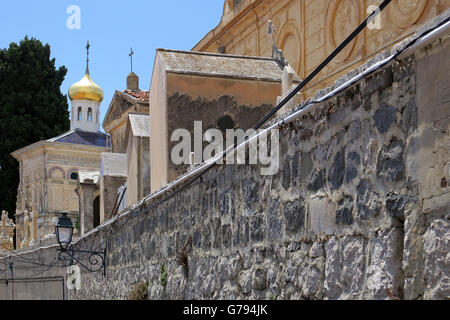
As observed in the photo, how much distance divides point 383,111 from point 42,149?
136ft

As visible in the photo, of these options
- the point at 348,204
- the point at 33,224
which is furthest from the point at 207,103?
the point at 33,224

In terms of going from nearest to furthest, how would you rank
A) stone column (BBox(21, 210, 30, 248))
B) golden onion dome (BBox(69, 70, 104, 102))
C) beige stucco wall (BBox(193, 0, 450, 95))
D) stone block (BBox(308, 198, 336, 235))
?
stone block (BBox(308, 198, 336, 235)) → beige stucco wall (BBox(193, 0, 450, 95)) → stone column (BBox(21, 210, 30, 248)) → golden onion dome (BBox(69, 70, 104, 102))

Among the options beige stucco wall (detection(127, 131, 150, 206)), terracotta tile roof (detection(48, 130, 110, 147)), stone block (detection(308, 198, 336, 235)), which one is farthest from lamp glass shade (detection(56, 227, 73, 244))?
terracotta tile roof (detection(48, 130, 110, 147))

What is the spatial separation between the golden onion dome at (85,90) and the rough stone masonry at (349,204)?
46.1 metres

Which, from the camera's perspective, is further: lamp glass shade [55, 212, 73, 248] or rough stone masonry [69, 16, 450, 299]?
lamp glass shade [55, 212, 73, 248]

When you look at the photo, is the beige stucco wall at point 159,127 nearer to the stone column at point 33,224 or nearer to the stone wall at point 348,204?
the stone wall at point 348,204

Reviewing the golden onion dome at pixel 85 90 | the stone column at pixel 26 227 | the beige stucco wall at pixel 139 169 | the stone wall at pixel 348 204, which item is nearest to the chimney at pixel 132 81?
the stone column at pixel 26 227

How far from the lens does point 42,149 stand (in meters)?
42.9

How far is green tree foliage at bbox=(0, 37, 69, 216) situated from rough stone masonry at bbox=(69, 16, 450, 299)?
43280 mm

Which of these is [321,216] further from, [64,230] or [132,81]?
[132,81]

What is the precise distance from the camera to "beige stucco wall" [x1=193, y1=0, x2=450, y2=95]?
12.6 m

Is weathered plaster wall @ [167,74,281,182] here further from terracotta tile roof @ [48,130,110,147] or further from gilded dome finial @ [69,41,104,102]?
gilded dome finial @ [69,41,104,102]

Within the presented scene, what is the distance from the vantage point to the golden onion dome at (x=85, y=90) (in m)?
50.8

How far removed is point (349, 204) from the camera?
3658mm
